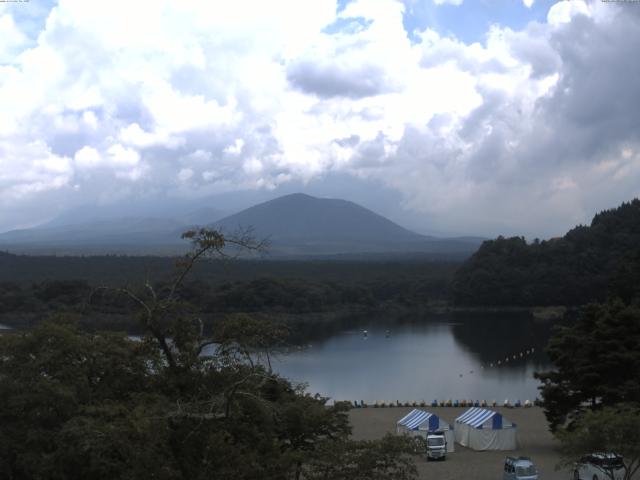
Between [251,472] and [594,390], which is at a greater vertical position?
[251,472]

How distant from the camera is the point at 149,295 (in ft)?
21.3

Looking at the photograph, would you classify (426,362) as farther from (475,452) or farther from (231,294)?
(231,294)

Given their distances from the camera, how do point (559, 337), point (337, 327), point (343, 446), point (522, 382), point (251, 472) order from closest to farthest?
1. point (251, 472)
2. point (343, 446)
3. point (559, 337)
4. point (522, 382)
5. point (337, 327)

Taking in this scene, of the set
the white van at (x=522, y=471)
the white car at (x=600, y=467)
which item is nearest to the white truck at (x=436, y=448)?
the white van at (x=522, y=471)

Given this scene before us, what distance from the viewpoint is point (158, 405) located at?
19.4ft

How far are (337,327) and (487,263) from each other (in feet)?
51.0

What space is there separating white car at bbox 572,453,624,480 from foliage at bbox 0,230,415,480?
3877 mm

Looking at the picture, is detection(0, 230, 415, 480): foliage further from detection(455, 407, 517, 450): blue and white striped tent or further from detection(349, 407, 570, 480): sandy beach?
detection(455, 407, 517, 450): blue and white striped tent

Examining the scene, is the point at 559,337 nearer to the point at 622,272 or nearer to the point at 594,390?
the point at 594,390

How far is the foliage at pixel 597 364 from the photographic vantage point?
13422 mm

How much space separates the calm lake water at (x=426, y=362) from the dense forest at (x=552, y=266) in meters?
6.53

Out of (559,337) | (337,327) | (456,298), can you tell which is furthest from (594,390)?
(456,298)

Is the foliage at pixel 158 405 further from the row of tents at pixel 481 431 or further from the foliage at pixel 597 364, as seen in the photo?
the foliage at pixel 597 364

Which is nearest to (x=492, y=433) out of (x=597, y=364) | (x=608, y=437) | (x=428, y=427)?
(x=428, y=427)
